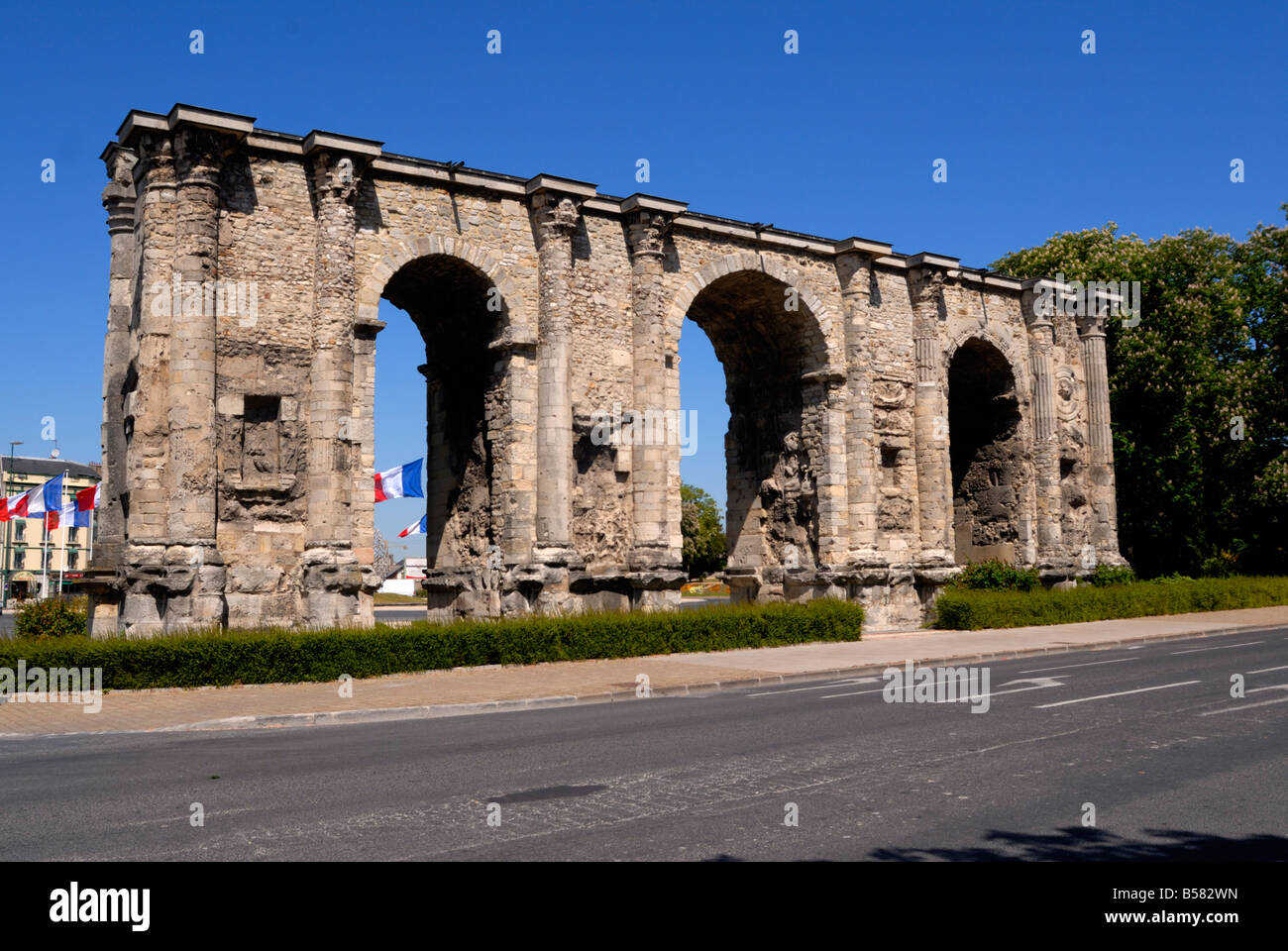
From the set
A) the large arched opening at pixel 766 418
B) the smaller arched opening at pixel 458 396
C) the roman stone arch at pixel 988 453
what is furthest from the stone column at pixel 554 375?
the roman stone arch at pixel 988 453

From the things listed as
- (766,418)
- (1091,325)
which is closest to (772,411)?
(766,418)

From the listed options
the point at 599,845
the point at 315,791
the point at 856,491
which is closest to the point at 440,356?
the point at 856,491

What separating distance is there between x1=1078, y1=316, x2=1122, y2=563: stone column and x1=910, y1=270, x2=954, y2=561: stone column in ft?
24.1

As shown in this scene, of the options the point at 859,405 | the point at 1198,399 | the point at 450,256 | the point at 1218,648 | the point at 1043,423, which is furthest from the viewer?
the point at 1198,399

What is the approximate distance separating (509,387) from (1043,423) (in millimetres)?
17629

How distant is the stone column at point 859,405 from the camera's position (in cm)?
2544

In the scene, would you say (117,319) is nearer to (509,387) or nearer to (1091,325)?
(509,387)

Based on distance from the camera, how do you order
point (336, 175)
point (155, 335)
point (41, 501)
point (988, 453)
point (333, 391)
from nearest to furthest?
point (155, 335) → point (333, 391) → point (336, 175) → point (988, 453) → point (41, 501)

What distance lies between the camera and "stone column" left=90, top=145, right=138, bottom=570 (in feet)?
63.9

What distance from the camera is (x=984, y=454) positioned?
31.8m

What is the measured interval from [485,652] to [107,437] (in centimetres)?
903
